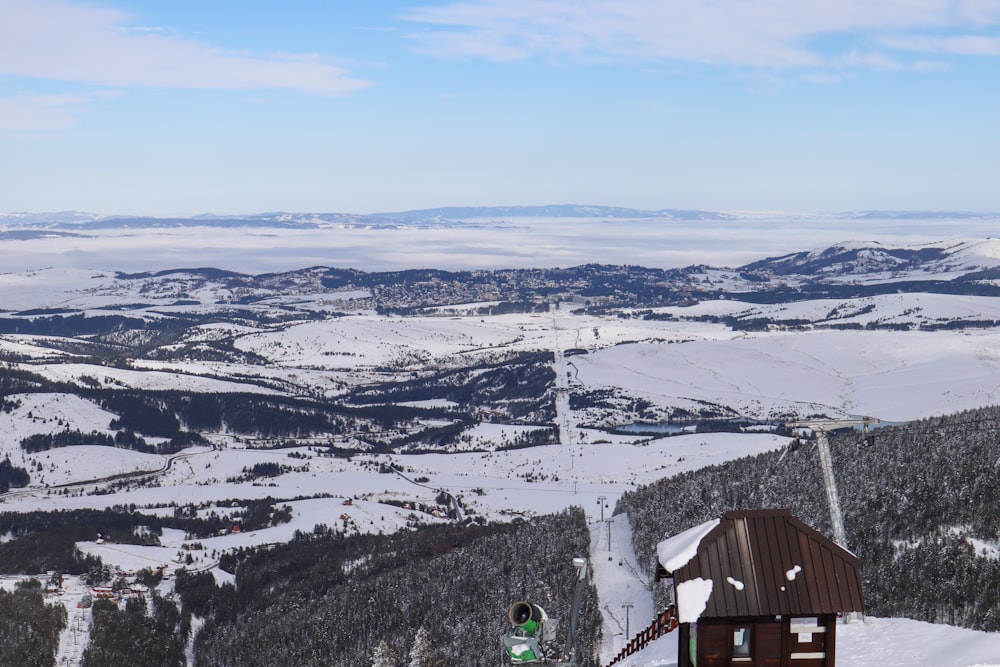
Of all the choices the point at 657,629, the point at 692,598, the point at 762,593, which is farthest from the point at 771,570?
the point at 657,629

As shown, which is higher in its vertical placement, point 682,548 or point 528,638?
point 682,548

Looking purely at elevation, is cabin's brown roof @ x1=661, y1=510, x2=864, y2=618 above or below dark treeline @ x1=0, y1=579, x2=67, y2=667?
above

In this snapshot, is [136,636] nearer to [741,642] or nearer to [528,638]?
[528,638]

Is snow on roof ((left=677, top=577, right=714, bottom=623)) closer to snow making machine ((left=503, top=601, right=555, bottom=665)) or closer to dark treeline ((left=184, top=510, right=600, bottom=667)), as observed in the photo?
snow making machine ((left=503, top=601, right=555, bottom=665))

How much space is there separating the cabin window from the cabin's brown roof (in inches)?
19.2

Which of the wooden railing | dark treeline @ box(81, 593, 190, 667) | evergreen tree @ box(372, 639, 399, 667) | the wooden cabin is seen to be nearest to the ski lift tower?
the wooden railing

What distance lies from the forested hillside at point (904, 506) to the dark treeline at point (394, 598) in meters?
8.88

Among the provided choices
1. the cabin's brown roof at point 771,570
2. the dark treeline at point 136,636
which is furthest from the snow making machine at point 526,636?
the dark treeline at point 136,636

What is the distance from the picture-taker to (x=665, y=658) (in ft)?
102

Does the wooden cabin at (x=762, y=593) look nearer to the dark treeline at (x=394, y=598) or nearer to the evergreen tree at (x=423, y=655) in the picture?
the dark treeline at (x=394, y=598)

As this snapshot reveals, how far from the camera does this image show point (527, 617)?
20.9 m

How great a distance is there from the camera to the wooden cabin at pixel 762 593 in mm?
22281

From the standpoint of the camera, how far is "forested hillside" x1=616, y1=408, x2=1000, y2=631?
46.2 m

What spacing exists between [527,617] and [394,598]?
64.1 metres
